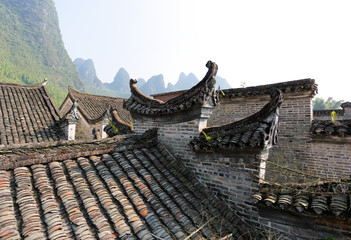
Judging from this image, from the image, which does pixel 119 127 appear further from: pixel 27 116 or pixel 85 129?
pixel 85 129

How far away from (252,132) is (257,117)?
276 millimetres

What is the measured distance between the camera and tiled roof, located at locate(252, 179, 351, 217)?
104 inches

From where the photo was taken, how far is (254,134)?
3.27 meters

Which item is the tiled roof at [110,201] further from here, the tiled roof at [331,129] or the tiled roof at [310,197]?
the tiled roof at [331,129]

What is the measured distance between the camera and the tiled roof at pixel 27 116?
28.3 feet

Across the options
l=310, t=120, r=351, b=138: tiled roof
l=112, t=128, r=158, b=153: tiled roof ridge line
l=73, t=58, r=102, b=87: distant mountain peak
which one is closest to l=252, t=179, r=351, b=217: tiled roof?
l=112, t=128, r=158, b=153: tiled roof ridge line

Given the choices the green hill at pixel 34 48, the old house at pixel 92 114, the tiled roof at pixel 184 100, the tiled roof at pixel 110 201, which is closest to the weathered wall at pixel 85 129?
the old house at pixel 92 114

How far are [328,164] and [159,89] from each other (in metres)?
94.9

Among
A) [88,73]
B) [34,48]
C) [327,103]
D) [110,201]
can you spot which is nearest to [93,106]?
[110,201]

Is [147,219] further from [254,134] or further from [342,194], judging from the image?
[342,194]

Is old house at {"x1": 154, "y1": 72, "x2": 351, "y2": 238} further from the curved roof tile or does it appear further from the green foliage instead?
the green foliage

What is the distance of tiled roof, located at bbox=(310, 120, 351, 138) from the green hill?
36.2 meters

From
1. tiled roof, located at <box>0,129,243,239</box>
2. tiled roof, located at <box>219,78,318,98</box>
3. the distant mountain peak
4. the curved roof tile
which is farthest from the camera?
the distant mountain peak

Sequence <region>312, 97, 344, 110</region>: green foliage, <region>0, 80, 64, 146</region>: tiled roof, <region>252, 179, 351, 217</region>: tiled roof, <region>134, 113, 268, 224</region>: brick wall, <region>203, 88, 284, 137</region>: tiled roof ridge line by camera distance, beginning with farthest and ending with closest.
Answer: <region>312, 97, 344, 110</region>: green foliage, <region>0, 80, 64, 146</region>: tiled roof, <region>134, 113, 268, 224</region>: brick wall, <region>203, 88, 284, 137</region>: tiled roof ridge line, <region>252, 179, 351, 217</region>: tiled roof
